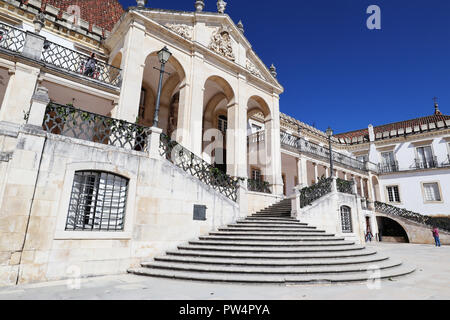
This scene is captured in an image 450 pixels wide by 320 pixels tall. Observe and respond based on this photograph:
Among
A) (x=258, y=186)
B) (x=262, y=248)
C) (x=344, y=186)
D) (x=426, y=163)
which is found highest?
(x=426, y=163)

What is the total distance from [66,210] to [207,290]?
3.85 m

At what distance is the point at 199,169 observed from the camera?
9281mm

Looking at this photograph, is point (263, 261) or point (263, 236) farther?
point (263, 236)

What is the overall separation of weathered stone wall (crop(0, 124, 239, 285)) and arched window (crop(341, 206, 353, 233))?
9.70 metres

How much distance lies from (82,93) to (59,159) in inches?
207

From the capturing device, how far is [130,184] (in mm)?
6887

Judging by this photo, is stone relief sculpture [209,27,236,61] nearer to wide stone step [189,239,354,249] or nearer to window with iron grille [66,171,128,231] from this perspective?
window with iron grille [66,171,128,231]

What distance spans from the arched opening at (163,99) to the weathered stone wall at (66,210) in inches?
270

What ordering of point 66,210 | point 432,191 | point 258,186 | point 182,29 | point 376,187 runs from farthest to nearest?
point 376,187 < point 432,191 < point 258,186 < point 182,29 < point 66,210

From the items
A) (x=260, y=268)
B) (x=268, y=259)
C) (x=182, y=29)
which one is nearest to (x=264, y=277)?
(x=260, y=268)

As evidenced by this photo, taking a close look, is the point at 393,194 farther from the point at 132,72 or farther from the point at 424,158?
the point at 132,72
